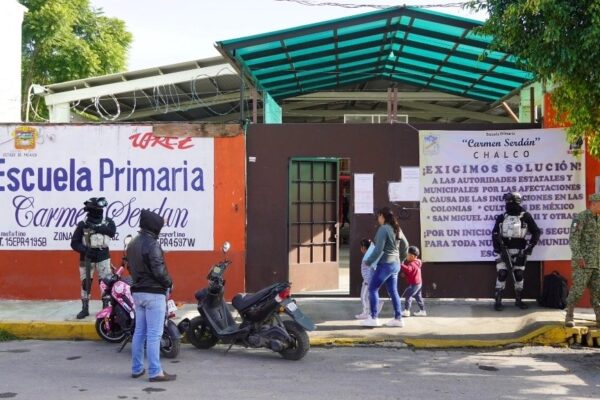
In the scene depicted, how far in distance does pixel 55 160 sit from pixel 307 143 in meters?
4.03

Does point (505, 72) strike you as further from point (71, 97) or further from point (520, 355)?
point (71, 97)

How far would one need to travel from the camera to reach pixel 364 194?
1027 cm

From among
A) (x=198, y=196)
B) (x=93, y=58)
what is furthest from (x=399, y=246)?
(x=93, y=58)

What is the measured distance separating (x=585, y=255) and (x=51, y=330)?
6931mm

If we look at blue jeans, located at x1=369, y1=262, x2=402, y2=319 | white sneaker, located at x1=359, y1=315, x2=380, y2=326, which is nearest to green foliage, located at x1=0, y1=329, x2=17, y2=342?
white sneaker, located at x1=359, y1=315, x2=380, y2=326

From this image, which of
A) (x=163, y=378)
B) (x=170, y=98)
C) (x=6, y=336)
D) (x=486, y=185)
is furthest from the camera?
(x=170, y=98)

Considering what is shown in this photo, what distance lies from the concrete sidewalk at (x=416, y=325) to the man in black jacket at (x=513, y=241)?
458 mm

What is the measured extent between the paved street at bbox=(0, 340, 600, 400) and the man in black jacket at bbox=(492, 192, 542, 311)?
69.6 inches

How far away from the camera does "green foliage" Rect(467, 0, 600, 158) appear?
7.05m

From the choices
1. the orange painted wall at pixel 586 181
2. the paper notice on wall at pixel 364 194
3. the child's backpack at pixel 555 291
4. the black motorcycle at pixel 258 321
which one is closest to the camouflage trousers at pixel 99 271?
the black motorcycle at pixel 258 321

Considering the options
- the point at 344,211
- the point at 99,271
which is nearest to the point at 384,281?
the point at 99,271

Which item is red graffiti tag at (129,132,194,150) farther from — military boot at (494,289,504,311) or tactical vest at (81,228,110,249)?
military boot at (494,289,504,311)

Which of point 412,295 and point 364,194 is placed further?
point 364,194

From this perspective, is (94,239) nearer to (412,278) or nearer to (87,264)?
(87,264)
